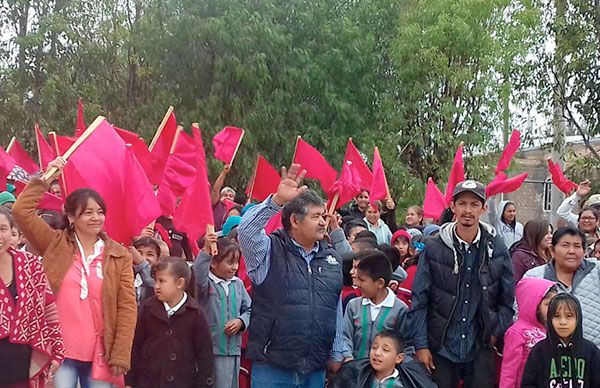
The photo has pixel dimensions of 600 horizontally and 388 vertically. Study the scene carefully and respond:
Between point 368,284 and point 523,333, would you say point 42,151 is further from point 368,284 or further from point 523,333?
point 523,333

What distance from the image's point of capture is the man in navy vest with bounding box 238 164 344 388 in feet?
16.3

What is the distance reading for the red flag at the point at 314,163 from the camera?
28.3ft

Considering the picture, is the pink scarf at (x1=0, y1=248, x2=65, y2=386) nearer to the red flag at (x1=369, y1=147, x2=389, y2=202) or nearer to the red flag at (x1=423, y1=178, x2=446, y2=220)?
the red flag at (x1=369, y1=147, x2=389, y2=202)

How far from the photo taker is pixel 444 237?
5324 mm

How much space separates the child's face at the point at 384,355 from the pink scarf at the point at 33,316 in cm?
192

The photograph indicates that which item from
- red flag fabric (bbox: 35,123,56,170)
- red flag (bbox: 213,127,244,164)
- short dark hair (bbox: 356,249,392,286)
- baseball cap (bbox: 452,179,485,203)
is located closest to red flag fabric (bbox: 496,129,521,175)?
red flag (bbox: 213,127,244,164)

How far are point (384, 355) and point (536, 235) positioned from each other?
2.39 m

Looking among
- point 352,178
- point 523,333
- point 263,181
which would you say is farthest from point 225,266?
point 352,178

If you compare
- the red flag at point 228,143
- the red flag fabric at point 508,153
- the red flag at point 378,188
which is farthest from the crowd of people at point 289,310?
the red flag at point 378,188

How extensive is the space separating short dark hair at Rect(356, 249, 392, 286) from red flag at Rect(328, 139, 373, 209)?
7.73 ft

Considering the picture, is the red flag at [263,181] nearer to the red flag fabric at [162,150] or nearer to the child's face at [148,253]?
the red flag fabric at [162,150]

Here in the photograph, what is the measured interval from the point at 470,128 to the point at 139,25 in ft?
24.3

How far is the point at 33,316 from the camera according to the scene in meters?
4.56

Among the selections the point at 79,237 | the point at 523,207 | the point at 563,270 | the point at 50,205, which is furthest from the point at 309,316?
the point at 523,207
